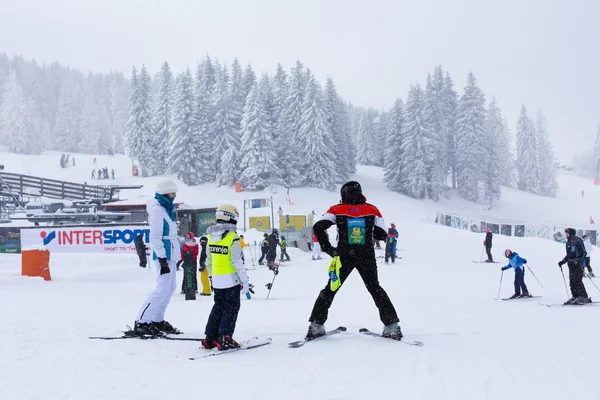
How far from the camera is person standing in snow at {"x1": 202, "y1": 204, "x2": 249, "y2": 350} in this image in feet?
19.9

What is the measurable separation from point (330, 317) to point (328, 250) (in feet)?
10.5

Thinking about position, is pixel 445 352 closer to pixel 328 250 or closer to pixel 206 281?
pixel 328 250

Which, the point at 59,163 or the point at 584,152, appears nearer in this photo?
the point at 59,163

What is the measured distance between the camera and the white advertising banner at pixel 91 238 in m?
18.1

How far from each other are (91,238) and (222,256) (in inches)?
543

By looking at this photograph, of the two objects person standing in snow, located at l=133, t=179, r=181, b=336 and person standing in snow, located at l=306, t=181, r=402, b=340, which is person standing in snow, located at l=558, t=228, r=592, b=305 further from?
person standing in snow, located at l=133, t=179, r=181, b=336

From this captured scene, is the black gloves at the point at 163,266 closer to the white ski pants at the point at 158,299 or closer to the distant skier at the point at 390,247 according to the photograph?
the white ski pants at the point at 158,299

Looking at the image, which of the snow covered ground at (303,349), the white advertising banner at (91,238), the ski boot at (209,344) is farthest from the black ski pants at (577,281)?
the white advertising banner at (91,238)

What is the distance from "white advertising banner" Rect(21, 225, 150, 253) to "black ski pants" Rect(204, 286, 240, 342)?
12.8 metres

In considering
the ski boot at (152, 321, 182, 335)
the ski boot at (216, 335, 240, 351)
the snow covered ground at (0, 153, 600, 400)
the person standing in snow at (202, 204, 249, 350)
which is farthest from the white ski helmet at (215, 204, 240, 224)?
the ski boot at (152, 321, 182, 335)

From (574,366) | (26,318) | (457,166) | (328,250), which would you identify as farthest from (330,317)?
(457,166)

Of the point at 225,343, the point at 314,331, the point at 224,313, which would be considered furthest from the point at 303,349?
the point at 224,313

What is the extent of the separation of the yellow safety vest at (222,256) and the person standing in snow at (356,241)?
1090 mm

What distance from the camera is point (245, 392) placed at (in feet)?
15.1
